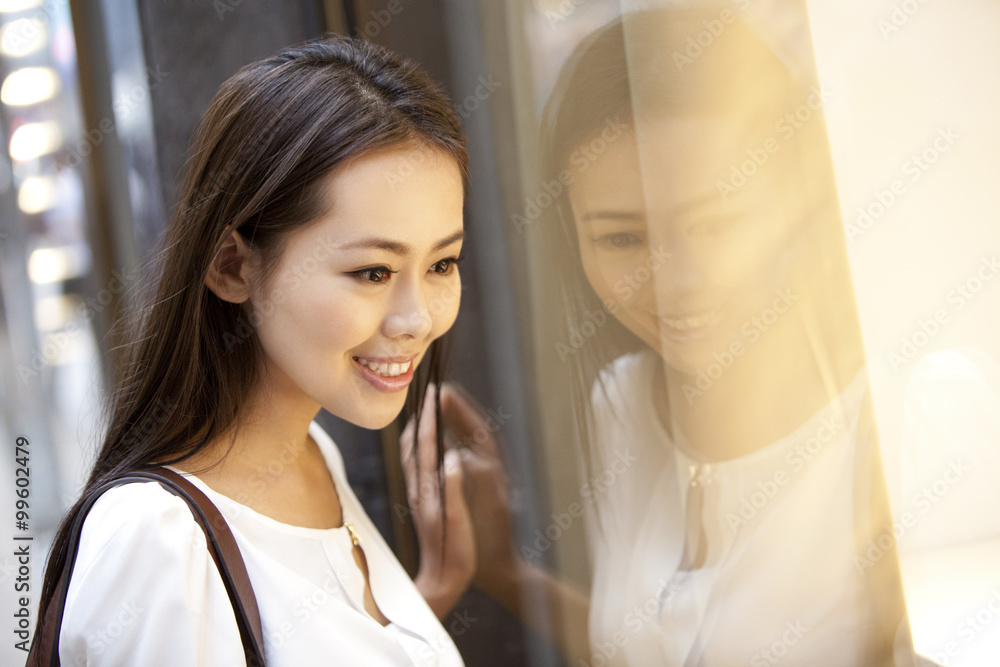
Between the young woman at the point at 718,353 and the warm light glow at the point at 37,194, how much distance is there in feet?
2.72

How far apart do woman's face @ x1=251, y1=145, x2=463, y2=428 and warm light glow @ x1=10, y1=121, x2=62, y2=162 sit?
2.21 ft

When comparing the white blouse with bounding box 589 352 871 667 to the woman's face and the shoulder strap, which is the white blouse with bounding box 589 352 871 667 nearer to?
the woman's face

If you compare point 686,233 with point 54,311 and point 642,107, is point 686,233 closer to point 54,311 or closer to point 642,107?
point 642,107

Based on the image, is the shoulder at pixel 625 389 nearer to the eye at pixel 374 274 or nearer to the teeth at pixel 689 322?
the teeth at pixel 689 322

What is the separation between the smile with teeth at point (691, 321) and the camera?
2.62 ft

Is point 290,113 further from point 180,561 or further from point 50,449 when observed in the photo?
point 50,449

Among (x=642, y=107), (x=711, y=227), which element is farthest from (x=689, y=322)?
(x=642, y=107)

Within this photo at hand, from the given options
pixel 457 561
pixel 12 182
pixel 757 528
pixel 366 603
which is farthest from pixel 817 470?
pixel 12 182

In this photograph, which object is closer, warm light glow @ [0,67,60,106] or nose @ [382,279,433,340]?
nose @ [382,279,433,340]

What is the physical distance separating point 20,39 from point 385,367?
2.99 feet

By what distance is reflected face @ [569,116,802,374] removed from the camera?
30.0 inches

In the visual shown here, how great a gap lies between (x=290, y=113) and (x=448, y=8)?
1.53 feet

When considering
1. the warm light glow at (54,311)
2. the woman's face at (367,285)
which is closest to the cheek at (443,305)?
the woman's face at (367,285)

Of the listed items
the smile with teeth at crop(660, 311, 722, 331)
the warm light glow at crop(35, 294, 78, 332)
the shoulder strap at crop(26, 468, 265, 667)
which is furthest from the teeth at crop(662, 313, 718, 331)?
the warm light glow at crop(35, 294, 78, 332)
